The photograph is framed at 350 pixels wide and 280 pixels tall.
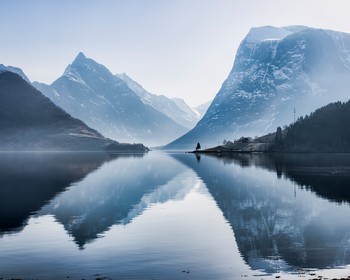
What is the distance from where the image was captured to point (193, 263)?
44562 millimetres

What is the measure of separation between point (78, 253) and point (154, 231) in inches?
576

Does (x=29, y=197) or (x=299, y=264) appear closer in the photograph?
(x=299, y=264)

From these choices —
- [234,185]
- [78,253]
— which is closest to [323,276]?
[78,253]

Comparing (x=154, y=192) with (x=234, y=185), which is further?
(x=234, y=185)

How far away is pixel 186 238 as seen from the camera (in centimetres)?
5650

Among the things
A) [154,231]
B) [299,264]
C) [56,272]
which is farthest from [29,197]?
[299,264]

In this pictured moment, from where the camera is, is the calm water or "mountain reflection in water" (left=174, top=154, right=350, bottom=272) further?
"mountain reflection in water" (left=174, top=154, right=350, bottom=272)

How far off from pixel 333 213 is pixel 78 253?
4375cm

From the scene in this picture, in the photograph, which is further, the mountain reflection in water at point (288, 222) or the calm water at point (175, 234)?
the mountain reflection in water at point (288, 222)

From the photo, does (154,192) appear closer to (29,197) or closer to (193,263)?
(29,197)

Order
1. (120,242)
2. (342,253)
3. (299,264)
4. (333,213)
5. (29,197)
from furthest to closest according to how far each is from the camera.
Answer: (29,197) → (333,213) → (120,242) → (342,253) → (299,264)

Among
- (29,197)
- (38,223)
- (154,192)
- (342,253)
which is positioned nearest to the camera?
(342,253)

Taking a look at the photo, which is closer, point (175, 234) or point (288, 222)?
point (175, 234)

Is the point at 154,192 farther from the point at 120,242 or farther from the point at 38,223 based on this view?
the point at 120,242
